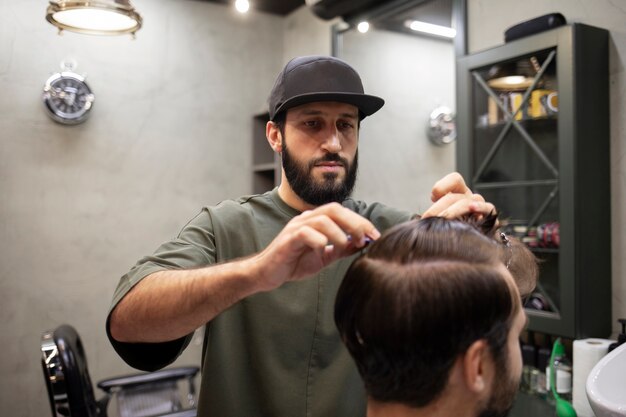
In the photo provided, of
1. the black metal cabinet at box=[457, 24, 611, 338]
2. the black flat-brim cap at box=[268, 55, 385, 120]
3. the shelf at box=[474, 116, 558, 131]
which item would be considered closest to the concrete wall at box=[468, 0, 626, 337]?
the black metal cabinet at box=[457, 24, 611, 338]

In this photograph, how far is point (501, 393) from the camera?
1.07 meters

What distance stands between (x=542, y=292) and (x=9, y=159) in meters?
3.11

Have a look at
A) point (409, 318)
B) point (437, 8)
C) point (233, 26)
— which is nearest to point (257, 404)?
point (409, 318)

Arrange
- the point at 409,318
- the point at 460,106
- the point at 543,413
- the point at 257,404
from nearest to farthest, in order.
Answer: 1. the point at 409,318
2. the point at 257,404
3. the point at 543,413
4. the point at 460,106

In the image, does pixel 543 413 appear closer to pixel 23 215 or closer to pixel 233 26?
pixel 23 215

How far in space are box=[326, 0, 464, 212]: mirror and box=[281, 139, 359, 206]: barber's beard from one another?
65.0 inches

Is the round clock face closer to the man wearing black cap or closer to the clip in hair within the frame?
the man wearing black cap

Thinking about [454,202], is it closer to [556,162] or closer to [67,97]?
[556,162]

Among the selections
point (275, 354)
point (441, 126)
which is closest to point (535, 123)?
point (441, 126)

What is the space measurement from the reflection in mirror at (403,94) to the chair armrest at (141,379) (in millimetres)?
1548

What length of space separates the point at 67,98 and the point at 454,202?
3.18m

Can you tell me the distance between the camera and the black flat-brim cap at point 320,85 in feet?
5.15

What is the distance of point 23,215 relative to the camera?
3.72m

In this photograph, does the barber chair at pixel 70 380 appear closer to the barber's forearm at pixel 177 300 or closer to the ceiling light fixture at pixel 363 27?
the barber's forearm at pixel 177 300
